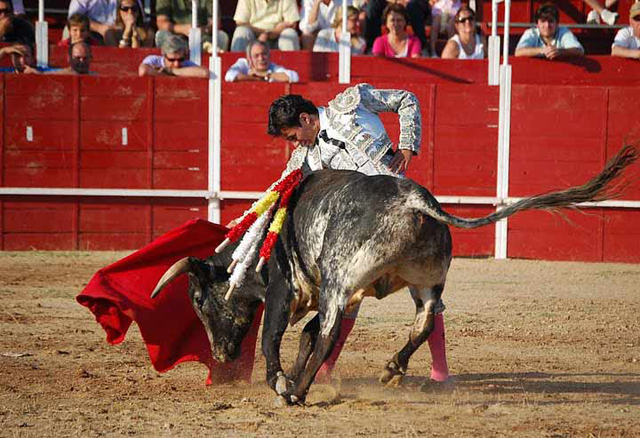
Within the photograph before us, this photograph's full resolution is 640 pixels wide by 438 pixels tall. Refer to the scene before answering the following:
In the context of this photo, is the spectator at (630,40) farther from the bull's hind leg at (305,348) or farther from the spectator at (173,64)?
the bull's hind leg at (305,348)

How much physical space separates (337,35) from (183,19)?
1.33 meters

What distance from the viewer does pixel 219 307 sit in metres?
4.50

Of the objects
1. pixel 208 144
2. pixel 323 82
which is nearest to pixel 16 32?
→ pixel 208 144

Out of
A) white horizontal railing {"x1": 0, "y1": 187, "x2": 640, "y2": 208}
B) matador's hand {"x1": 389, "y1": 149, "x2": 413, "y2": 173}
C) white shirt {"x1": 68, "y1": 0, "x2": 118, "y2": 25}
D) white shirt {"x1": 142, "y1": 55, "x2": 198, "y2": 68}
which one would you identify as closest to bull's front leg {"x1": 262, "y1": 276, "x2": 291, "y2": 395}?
matador's hand {"x1": 389, "y1": 149, "x2": 413, "y2": 173}

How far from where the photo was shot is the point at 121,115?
950 cm

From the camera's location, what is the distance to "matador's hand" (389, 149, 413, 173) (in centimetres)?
446

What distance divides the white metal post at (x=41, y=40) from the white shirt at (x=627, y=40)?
484 cm

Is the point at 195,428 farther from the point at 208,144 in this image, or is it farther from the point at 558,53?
the point at 558,53

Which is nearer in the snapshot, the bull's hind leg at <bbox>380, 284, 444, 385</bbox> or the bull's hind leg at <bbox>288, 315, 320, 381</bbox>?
the bull's hind leg at <bbox>380, 284, 444, 385</bbox>

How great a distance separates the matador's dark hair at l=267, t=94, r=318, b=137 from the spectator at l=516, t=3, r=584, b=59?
19.4ft

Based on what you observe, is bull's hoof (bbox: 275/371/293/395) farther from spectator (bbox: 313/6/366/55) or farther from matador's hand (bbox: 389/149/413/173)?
spectator (bbox: 313/6/366/55)

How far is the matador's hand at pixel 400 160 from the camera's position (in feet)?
14.6

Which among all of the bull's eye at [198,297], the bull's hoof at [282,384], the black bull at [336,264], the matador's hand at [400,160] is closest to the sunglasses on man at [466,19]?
the matador's hand at [400,160]

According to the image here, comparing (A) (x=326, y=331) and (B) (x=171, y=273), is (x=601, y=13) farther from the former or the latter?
(A) (x=326, y=331)
